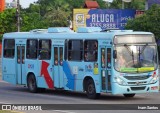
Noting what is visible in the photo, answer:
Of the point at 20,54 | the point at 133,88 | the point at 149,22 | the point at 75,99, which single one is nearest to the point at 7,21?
the point at 149,22

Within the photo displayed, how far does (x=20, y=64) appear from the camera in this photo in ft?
92.2

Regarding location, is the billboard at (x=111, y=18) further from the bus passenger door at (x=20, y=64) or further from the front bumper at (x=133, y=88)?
the front bumper at (x=133, y=88)

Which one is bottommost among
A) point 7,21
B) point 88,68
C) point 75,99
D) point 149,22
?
point 75,99

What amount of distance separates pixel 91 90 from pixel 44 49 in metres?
4.01

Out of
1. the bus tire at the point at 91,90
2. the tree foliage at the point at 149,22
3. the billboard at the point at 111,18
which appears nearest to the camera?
the bus tire at the point at 91,90

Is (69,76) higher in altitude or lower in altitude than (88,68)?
lower

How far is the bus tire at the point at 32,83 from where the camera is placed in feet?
88.8

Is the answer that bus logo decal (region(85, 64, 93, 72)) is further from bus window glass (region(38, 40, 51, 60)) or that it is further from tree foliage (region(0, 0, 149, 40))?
tree foliage (region(0, 0, 149, 40))

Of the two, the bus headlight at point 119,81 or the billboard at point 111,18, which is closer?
the bus headlight at point 119,81

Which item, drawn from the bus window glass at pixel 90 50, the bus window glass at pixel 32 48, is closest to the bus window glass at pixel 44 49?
the bus window glass at pixel 32 48

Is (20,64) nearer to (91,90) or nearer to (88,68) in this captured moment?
(88,68)

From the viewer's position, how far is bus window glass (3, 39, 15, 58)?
2866cm

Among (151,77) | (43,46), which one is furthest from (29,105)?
(43,46)

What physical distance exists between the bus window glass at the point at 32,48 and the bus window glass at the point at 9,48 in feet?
4.47
